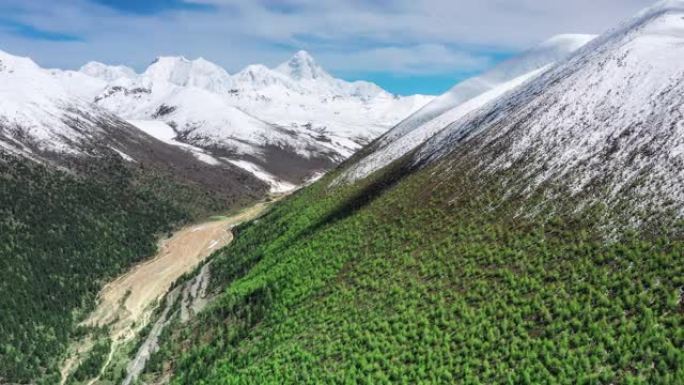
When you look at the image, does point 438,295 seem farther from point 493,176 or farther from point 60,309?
point 60,309

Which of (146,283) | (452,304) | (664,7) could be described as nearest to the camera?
(452,304)

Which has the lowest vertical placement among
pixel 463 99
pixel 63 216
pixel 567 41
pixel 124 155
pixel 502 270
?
pixel 63 216

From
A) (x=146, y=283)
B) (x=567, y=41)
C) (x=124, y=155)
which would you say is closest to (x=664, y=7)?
(x=146, y=283)

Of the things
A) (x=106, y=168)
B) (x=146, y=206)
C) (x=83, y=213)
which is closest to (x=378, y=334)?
(x=83, y=213)

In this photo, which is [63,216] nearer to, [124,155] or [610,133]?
[124,155]

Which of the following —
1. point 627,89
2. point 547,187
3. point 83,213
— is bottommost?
point 83,213

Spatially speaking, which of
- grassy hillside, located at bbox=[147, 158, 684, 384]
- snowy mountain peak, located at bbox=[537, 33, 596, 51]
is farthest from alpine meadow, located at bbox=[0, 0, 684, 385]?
snowy mountain peak, located at bbox=[537, 33, 596, 51]

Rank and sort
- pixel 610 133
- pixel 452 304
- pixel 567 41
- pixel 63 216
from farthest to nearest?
pixel 567 41 < pixel 63 216 < pixel 610 133 < pixel 452 304
